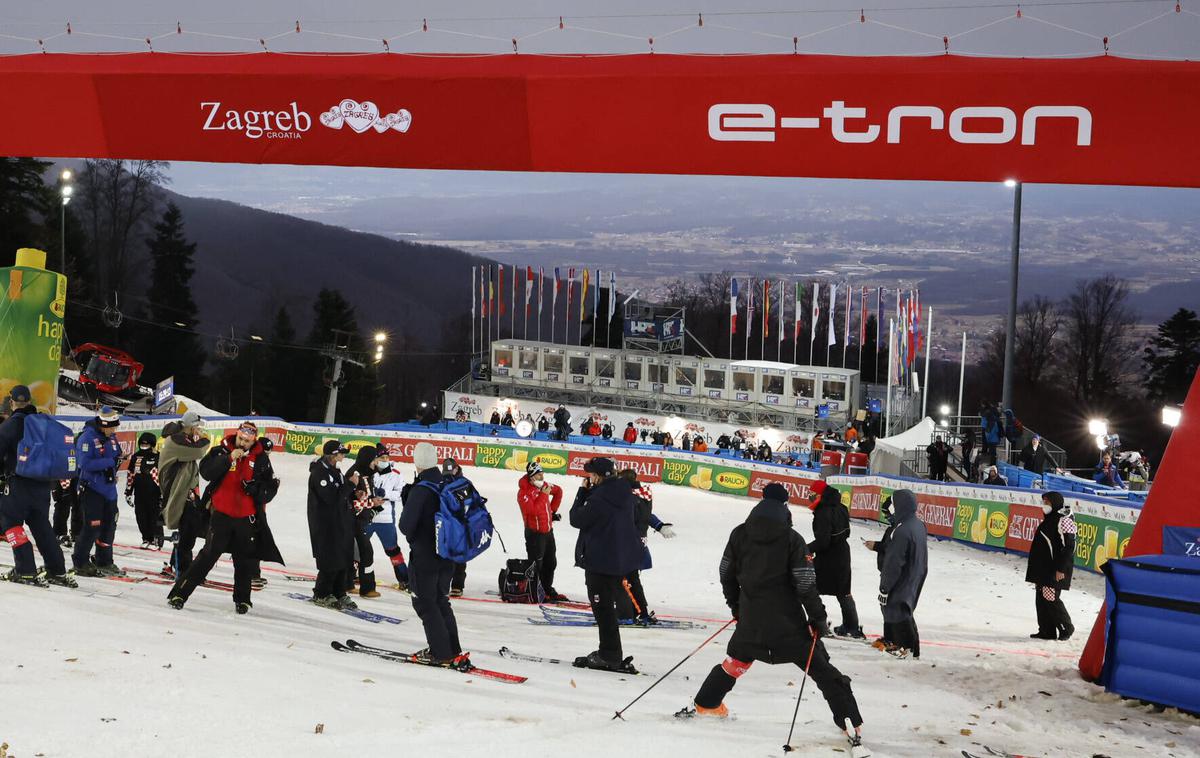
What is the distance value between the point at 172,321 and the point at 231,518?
61.7 meters

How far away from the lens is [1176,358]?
5744 centimetres

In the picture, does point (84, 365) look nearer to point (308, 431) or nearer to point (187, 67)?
point (308, 431)

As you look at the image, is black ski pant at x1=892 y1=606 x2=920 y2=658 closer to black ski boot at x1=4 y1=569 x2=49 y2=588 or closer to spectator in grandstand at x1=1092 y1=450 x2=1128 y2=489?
black ski boot at x1=4 y1=569 x2=49 y2=588

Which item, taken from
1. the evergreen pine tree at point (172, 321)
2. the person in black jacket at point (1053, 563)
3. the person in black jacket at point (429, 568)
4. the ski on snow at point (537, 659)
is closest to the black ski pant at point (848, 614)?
the person in black jacket at point (1053, 563)

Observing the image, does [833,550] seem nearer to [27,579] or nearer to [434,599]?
[434,599]

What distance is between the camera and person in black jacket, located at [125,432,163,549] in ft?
44.2

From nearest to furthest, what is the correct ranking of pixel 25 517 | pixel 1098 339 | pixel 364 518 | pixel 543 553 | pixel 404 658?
1. pixel 404 658
2. pixel 25 517
3. pixel 364 518
4. pixel 543 553
5. pixel 1098 339

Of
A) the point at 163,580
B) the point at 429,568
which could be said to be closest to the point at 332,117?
the point at 429,568

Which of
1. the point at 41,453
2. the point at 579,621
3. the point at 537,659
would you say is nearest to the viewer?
the point at 537,659

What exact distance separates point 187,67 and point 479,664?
480 cm

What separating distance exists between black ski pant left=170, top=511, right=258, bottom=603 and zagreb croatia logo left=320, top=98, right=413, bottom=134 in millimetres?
3712

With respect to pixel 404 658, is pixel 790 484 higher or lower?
lower

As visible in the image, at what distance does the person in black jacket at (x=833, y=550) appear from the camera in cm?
1103

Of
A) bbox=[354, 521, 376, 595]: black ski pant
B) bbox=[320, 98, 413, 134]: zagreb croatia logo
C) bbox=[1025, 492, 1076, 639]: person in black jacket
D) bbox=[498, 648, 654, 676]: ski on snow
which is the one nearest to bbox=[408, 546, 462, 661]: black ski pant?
bbox=[498, 648, 654, 676]: ski on snow
